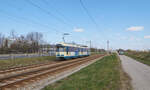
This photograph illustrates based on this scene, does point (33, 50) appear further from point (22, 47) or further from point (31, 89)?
point (31, 89)

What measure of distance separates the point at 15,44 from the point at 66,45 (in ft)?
126

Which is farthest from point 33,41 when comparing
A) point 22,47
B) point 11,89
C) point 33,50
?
point 11,89

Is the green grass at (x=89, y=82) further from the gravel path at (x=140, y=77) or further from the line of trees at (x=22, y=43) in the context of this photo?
the line of trees at (x=22, y=43)

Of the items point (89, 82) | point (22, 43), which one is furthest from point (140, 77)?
point (22, 43)

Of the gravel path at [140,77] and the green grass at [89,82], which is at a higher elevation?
the green grass at [89,82]

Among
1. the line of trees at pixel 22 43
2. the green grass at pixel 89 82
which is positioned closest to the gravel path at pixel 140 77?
the green grass at pixel 89 82

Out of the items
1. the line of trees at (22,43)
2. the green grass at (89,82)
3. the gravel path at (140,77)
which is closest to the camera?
the green grass at (89,82)

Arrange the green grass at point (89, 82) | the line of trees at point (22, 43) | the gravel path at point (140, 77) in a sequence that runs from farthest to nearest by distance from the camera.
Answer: the line of trees at point (22, 43)
the gravel path at point (140, 77)
the green grass at point (89, 82)

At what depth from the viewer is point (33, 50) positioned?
2665 inches

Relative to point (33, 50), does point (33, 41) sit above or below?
above

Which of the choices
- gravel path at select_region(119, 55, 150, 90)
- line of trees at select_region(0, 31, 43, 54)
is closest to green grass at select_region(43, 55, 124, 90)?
gravel path at select_region(119, 55, 150, 90)

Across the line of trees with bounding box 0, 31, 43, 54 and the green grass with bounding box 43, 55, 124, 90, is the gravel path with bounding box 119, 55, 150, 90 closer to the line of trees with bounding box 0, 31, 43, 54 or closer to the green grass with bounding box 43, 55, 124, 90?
the green grass with bounding box 43, 55, 124, 90

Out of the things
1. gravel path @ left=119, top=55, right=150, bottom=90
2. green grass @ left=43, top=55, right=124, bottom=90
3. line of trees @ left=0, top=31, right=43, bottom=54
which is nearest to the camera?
green grass @ left=43, top=55, right=124, bottom=90

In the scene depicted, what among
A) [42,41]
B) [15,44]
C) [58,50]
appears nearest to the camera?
[58,50]
